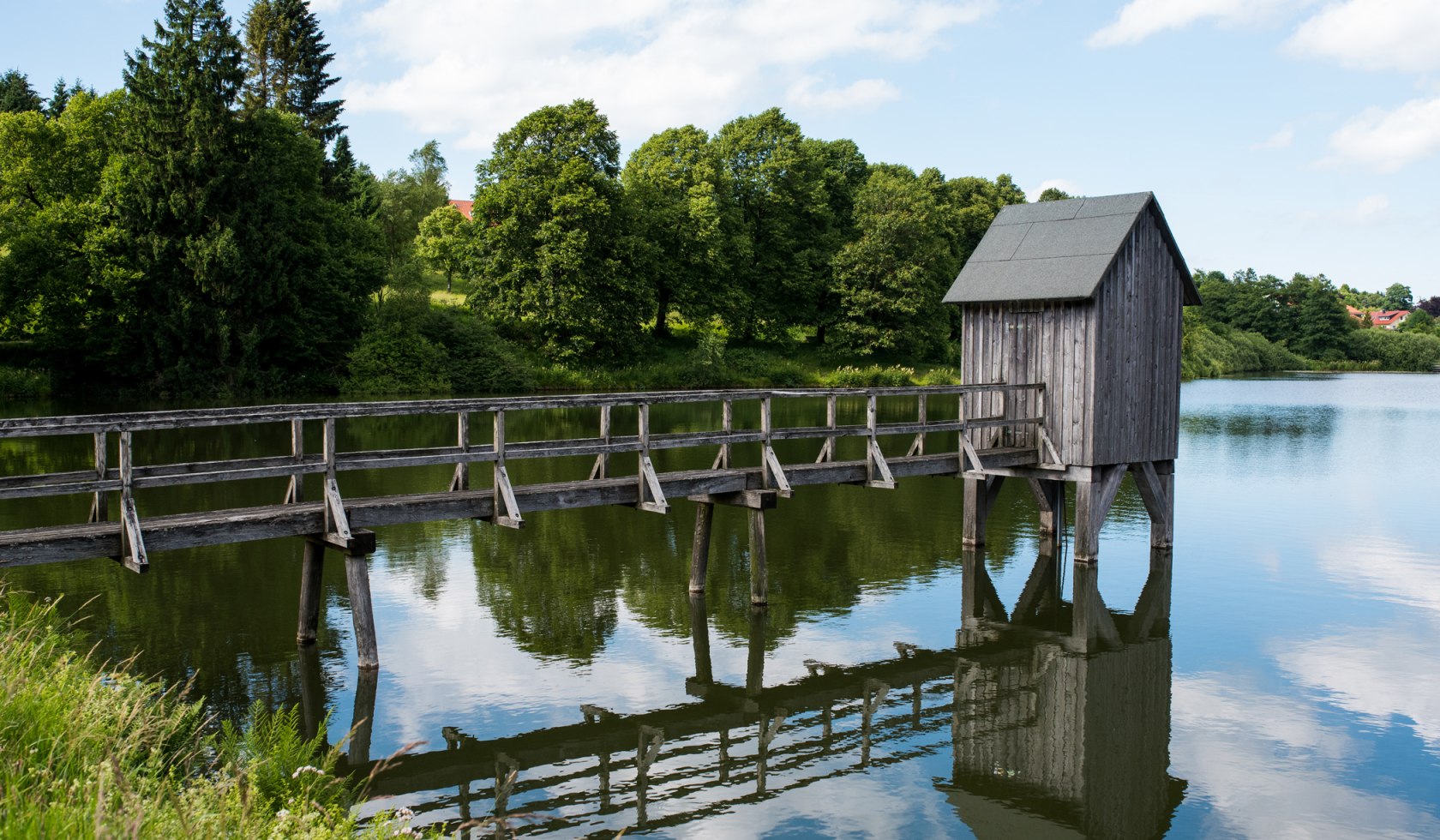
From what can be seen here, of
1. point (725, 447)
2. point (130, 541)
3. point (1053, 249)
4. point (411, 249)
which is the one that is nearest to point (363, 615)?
point (130, 541)

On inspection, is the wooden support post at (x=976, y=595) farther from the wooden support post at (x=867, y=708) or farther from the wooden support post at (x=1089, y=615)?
the wooden support post at (x=867, y=708)

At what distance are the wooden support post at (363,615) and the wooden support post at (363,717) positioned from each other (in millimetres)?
138

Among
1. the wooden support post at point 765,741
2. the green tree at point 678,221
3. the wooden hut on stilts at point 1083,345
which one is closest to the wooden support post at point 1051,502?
the wooden hut on stilts at point 1083,345

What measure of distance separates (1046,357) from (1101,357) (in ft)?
3.26

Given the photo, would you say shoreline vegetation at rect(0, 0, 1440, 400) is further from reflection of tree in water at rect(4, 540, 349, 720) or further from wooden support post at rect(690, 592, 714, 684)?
wooden support post at rect(690, 592, 714, 684)

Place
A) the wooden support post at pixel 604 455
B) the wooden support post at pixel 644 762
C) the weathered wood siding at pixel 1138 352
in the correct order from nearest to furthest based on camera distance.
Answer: the wooden support post at pixel 644 762, the wooden support post at pixel 604 455, the weathered wood siding at pixel 1138 352

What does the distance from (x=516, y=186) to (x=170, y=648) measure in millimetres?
44403

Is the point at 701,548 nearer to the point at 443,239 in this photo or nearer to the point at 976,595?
the point at 976,595

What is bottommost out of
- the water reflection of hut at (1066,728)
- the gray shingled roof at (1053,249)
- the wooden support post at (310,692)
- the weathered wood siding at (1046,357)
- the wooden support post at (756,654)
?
the water reflection of hut at (1066,728)

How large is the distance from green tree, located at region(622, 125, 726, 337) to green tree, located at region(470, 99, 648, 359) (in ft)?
6.88

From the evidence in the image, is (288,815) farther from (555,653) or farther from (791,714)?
(555,653)

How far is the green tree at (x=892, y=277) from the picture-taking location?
207 feet

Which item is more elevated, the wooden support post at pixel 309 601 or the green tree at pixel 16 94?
the green tree at pixel 16 94

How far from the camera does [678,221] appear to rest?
60906mm
